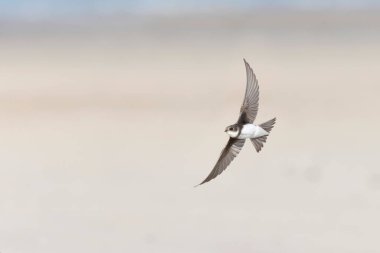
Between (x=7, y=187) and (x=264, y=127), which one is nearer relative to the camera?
(x=264, y=127)

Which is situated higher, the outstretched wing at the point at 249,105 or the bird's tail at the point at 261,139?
the outstretched wing at the point at 249,105

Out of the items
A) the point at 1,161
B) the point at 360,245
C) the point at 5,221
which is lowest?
the point at 360,245

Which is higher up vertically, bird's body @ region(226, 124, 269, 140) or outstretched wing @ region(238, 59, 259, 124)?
outstretched wing @ region(238, 59, 259, 124)

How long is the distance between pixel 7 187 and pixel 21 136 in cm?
26

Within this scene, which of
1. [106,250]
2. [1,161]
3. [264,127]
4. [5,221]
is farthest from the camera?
[1,161]

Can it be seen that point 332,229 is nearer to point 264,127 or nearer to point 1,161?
point 264,127

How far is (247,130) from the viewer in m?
2.21

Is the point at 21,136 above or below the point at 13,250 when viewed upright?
above

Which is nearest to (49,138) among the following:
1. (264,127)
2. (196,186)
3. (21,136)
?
(21,136)

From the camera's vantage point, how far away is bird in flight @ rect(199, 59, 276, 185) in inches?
87.0

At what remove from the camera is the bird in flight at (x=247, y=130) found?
7.25 feet

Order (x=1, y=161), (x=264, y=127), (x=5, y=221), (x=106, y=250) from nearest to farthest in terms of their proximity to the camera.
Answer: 1. (x=264, y=127)
2. (x=106, y=250)
3. (x=5, y=221)
4. (x=1, y=161)

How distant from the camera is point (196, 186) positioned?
2592 mm

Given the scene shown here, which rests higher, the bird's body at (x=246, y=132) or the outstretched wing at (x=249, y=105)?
the outstretched wing at (x=249, y=105)
